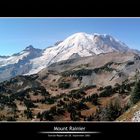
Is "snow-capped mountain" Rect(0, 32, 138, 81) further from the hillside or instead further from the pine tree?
the pine tree

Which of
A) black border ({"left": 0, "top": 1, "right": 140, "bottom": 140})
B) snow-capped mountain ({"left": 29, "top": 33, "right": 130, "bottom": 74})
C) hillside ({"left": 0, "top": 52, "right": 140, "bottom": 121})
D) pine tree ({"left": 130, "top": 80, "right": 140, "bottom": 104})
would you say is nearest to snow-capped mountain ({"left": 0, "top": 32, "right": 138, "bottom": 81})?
snow-capped mountain ({"left": 29, "top": 33, "right": 130, "bottom": 74})

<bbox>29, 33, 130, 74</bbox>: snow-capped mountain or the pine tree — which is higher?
<bbox>29, 33, 130, 74</bbox>: snow-capped mountain
